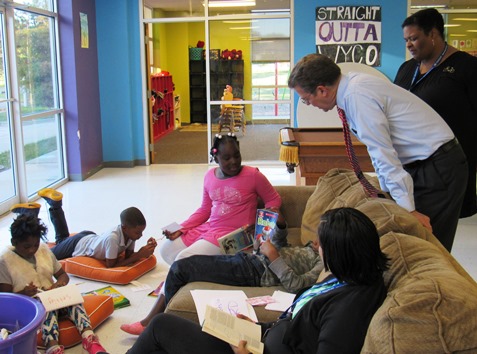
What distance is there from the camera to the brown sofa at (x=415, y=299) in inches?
54.1

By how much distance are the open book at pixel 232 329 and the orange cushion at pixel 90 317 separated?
1.20m

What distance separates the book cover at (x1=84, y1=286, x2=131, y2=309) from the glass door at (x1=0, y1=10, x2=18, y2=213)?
8.14ft

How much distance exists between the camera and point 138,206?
5.69 metres

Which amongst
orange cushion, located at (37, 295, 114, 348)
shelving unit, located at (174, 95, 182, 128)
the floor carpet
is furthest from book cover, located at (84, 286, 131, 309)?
shelving unit, located at (174, 95, 182, 128)

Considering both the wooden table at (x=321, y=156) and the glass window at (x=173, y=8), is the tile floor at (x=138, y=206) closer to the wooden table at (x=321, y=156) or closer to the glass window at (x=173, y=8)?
the wooden table at (x=321, y=156)

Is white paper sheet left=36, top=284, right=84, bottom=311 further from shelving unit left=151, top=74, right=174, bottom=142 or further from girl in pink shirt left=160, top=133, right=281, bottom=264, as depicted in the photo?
shelving unit left=151, top=74, right=174, bottom=142

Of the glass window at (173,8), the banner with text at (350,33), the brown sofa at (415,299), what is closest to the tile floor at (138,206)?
the brown sofa at (415,299)

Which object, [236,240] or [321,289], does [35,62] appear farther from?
[321,289]

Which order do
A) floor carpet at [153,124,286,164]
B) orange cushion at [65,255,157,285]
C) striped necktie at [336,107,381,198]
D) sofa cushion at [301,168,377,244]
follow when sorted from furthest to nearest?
floor carpet at [153,124,286,164], orange cushion at [65,255,157,285], sofa cushion at [301,168,377,244], striped necktie at [336,107,381,198]

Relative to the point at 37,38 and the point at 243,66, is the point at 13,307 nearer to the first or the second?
the point at 37,38

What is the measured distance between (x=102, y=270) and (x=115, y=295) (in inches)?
12.1

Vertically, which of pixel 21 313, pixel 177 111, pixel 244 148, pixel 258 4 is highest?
pixel 258 4

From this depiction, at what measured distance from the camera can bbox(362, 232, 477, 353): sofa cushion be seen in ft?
4.48

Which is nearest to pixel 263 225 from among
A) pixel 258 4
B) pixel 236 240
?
pixel 236 240
